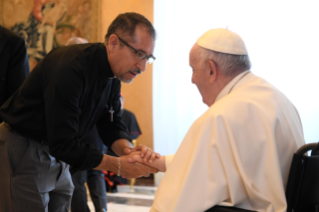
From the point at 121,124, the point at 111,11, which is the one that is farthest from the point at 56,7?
the point at 121,124

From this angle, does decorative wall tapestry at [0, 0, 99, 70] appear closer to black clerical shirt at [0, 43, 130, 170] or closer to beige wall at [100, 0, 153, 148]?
beige wall at [100, 0, 153, 148]

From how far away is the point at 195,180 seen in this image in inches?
58.9

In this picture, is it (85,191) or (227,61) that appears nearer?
(227,61)

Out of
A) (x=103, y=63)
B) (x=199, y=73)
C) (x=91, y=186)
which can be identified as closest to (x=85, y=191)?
(x=91, y=186)

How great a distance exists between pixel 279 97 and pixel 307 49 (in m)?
4.40

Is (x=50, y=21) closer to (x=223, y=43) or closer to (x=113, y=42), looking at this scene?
(x=113, y=42)

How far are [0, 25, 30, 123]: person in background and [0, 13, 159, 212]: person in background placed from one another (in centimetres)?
44

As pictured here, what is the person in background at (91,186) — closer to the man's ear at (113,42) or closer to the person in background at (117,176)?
the man's ear at (113,42)

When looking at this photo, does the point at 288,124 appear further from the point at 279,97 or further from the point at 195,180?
the point at 195,180

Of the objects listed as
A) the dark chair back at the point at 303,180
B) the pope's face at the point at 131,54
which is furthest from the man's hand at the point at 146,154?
the dark chair back at the point at 303,180

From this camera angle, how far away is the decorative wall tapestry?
8008 millimetres

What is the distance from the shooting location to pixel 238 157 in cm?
147

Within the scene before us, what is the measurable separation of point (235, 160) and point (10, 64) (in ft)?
6.23

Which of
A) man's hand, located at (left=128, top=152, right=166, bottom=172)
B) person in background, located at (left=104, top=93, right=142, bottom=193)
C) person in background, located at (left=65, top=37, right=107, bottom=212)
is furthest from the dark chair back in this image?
person in background, located at (left=104, top=93, right=142, bottom=193)
